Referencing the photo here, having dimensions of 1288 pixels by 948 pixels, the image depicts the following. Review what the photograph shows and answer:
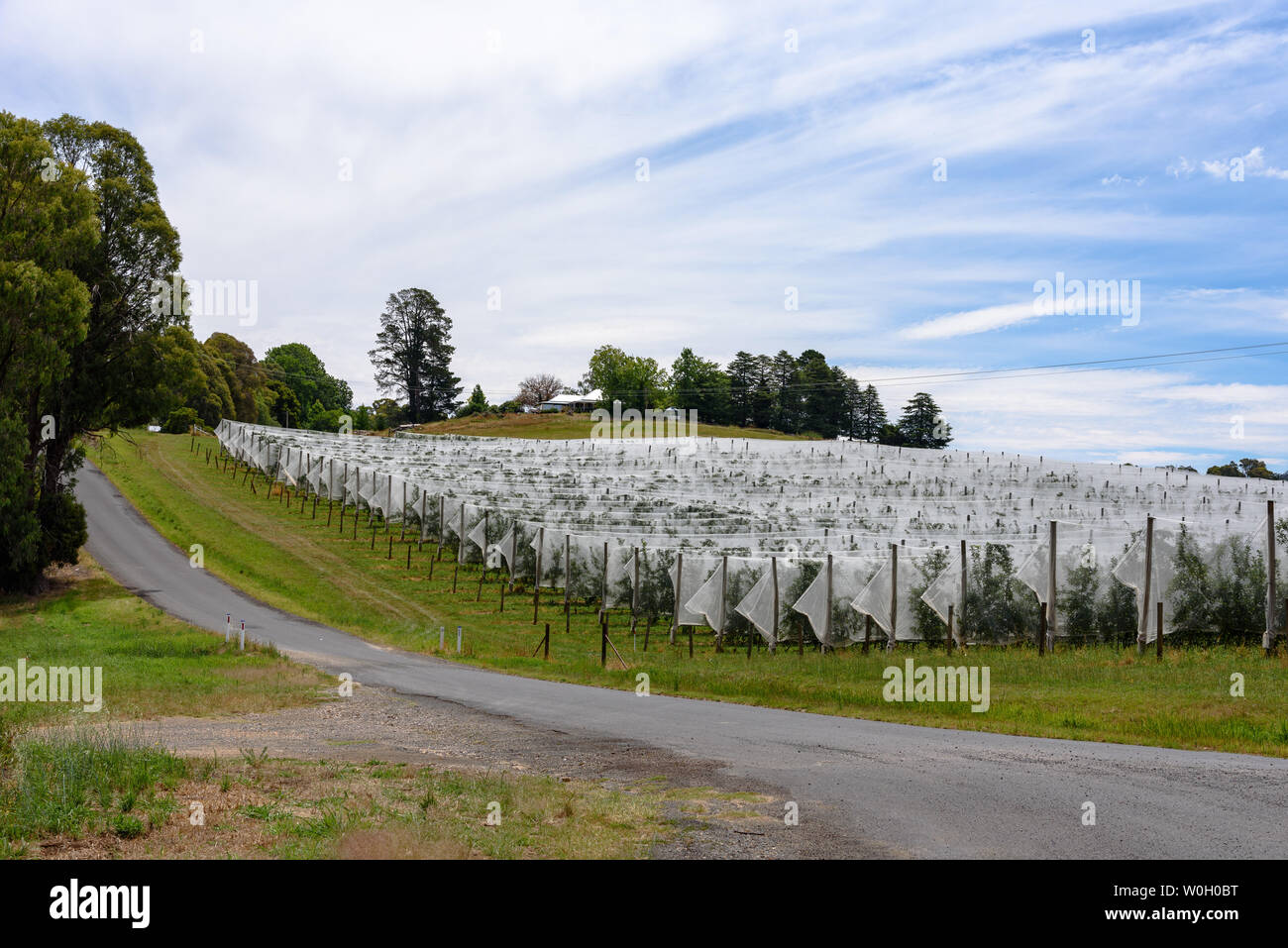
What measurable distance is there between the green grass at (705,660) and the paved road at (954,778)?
1.81 metres

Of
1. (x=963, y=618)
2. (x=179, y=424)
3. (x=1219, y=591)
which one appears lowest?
(x=963, y=618)

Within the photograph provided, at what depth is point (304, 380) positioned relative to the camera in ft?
502

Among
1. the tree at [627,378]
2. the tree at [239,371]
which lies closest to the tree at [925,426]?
the tree at [627,378]

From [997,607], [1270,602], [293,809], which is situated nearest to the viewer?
[293,809]

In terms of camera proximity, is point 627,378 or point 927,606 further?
point 627,378

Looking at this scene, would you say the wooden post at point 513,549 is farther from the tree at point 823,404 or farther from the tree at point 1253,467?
the tree at point 823,404

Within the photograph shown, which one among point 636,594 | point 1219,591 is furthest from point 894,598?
point 636,594

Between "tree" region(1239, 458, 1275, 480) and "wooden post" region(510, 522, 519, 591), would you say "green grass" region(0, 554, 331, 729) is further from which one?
"tree" region(1239, 458, 1275, 480)

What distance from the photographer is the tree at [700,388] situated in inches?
5623

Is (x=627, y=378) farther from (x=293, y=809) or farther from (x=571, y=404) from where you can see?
(x=293, y=809)

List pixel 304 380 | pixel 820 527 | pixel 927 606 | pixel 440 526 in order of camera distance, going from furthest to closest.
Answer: pixel 304 380
pixel 440 526
pixel 820 527
pixel 927 606

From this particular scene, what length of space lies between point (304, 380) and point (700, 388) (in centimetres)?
6076

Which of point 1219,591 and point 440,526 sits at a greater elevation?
point 440,526
